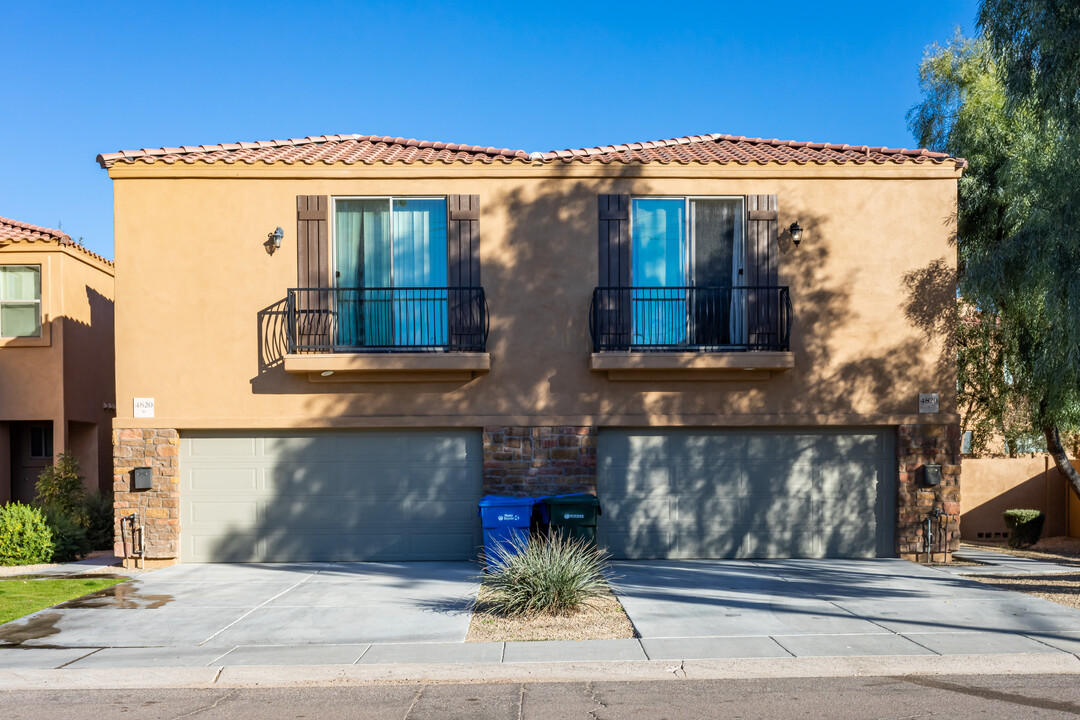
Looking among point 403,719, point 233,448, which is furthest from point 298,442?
point 403,719

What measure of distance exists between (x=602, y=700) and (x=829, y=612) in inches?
152

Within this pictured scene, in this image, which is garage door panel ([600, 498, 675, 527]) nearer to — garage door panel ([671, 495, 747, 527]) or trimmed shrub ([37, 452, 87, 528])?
garage door panel ([671, 495, 747, 527])

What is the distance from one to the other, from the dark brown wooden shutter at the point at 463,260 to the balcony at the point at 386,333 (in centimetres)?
1

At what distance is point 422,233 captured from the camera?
1310 cm

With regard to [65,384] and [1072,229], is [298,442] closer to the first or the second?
[65,384]

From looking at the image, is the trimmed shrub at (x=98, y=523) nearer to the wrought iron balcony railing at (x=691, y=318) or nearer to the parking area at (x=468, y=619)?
the parking area at (x=468, y=619)

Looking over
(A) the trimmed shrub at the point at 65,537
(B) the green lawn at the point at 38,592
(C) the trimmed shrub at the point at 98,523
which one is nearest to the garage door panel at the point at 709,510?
(B) the green lawn at the point at 38,592

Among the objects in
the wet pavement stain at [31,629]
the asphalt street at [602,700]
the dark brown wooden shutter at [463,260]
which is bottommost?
the wet pavement stain at [31,629]

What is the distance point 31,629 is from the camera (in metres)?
8.90

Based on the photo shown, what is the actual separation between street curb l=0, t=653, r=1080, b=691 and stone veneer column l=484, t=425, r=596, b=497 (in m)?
5.36

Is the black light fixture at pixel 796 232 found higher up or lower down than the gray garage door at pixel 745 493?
higher up

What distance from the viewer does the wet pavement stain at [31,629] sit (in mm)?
8523

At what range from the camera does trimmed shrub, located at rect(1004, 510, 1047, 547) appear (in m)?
16.1

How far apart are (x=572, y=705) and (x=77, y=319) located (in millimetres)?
14518
